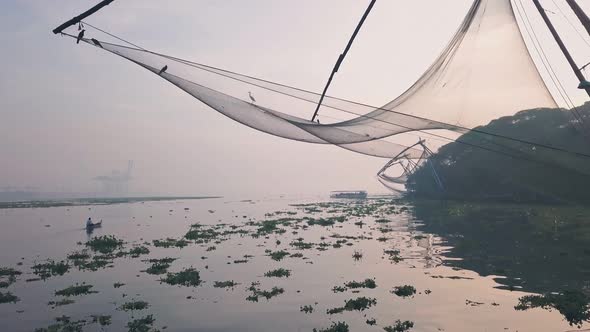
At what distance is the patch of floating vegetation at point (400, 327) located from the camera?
939 centimetres

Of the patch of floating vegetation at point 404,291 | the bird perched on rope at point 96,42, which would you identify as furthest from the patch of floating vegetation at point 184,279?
the bird perched on rope at point 96,42

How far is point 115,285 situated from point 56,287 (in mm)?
2330

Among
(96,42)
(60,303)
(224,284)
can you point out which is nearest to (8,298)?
(60,303)

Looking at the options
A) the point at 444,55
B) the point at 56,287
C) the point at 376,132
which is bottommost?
the point at 56,287

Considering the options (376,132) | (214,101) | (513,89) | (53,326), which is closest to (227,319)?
(53,326)

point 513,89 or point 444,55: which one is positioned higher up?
point 444,55

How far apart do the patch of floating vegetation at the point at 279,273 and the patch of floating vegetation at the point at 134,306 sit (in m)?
5.38

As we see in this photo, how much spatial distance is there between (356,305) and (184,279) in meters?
7.56

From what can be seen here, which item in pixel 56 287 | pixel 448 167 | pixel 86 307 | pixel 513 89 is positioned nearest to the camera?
pixel 513 89

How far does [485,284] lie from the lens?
523 inches

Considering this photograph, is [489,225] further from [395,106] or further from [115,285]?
[115,285]

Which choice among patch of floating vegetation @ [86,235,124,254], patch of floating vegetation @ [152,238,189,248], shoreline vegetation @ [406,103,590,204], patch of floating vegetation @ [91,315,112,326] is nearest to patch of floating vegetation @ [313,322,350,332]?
patch of floating vegetation @ [91,315,112,326]

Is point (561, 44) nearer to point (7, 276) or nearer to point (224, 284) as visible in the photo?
point (224, 284)

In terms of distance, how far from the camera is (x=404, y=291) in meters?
12.6
